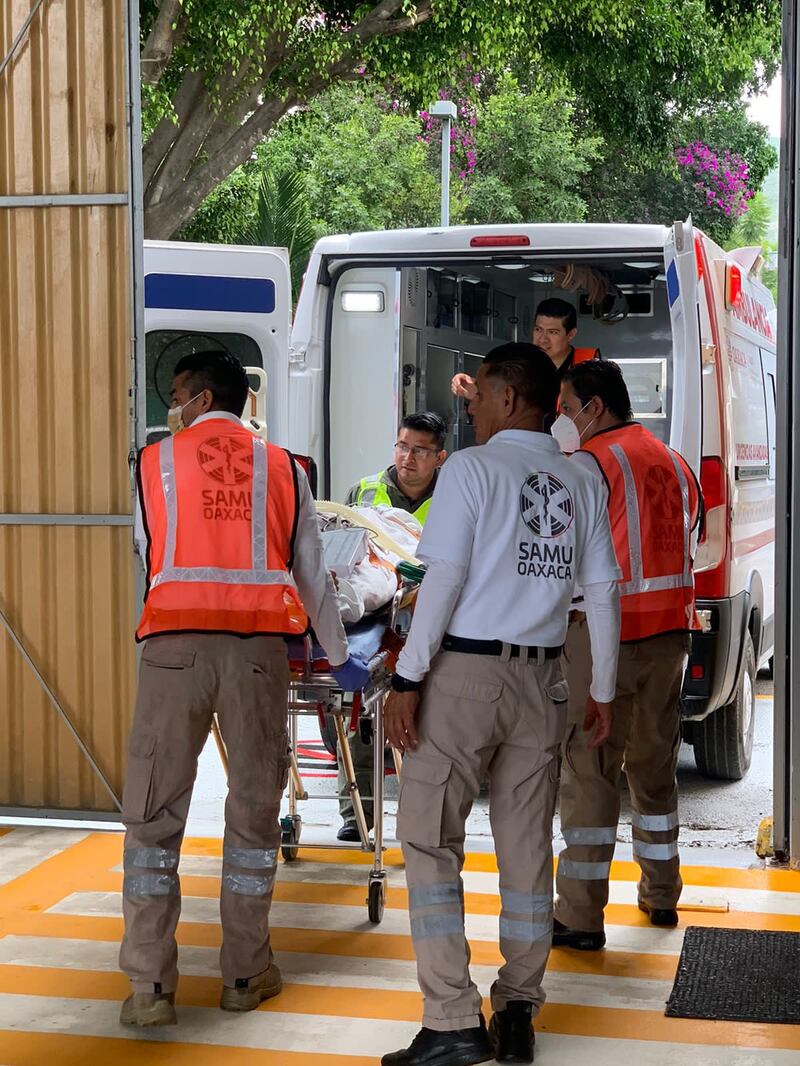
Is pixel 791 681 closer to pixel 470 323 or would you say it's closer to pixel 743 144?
pixel 470 323

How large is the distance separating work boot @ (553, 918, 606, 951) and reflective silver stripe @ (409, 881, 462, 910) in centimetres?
116

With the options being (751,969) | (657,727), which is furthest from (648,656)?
(751,969)

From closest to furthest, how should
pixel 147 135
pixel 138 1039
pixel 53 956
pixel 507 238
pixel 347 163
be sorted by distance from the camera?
pixel 138 1039 → pixel 53 956 → pixel 507 238 → pixel 147 135 → pixel 347 163

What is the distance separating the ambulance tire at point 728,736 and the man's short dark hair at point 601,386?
101 inches

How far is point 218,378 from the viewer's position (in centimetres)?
433

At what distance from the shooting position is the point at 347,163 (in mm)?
25750

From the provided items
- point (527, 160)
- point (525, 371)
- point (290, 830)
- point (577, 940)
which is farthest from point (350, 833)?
point (527, 160)

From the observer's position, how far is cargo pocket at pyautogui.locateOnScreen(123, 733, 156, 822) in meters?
4.14

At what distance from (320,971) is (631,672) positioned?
1.39 m

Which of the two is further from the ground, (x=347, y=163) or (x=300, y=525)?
(x=347, y=163)

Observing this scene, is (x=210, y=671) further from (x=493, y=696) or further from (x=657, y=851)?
(x=657, y=851)

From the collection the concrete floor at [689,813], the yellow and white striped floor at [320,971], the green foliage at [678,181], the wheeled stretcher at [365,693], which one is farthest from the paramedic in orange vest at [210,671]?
the green foliage at [678,181]

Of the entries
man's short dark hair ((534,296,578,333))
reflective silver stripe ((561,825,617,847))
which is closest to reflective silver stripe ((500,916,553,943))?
reflective silver stripe ((561,825,617,847))

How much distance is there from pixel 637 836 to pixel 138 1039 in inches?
74.1
